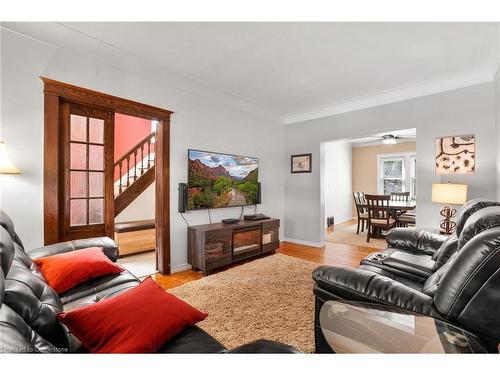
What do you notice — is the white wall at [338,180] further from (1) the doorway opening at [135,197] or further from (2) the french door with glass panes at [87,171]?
(2) the french door with glass panes at [87,171]

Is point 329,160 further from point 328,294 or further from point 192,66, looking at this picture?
point 328,294

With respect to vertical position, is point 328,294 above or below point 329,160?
below

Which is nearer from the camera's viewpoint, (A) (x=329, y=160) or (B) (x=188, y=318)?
(B) (x=188, y=318)

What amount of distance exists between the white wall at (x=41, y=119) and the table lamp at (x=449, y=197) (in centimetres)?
282

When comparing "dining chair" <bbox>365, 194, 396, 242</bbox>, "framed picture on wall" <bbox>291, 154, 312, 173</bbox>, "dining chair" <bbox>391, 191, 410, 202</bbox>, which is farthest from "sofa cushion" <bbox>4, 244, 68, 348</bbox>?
"dining chair" <bbox>391, 191, 410, 202</bbox>

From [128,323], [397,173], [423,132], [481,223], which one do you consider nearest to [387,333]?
[481,223]

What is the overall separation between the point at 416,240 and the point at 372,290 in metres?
1.61

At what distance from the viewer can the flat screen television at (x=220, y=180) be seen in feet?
11.6

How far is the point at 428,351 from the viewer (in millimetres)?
1027

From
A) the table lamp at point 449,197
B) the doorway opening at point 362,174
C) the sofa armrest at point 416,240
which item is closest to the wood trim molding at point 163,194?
the sofa armrest at point 416,240

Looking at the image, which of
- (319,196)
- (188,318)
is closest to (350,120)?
(319,196)

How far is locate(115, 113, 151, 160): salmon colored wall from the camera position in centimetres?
575

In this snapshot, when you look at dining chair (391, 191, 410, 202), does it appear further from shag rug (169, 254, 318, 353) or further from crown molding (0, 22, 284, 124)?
crown molding (0, 22, 284, 124)
